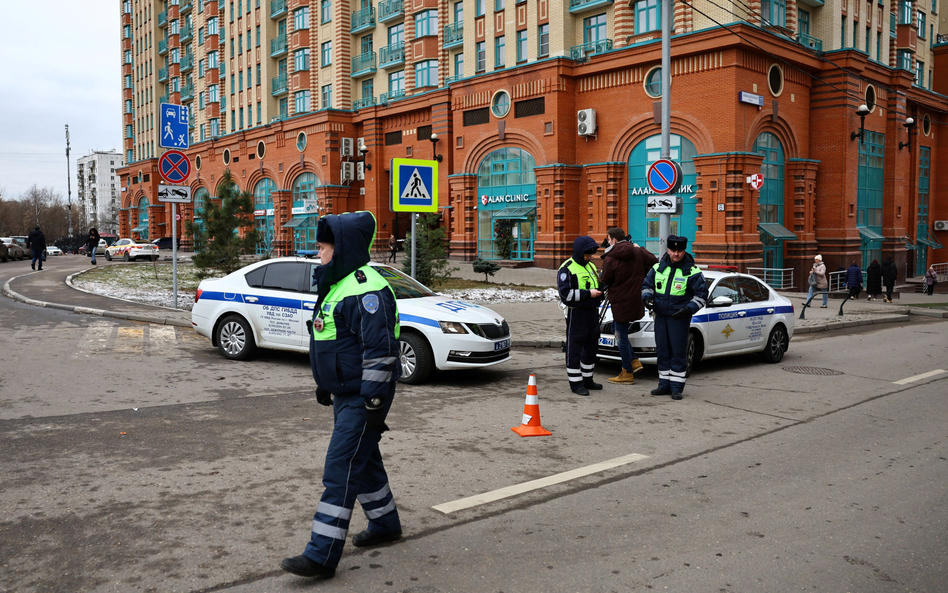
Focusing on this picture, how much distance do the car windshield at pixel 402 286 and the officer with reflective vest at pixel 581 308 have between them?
7.35 feet

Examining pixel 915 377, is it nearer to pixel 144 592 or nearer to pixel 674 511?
pixel 674 511

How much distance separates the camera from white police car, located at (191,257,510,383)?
9.33 metres

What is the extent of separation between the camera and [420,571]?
3939 millimetres

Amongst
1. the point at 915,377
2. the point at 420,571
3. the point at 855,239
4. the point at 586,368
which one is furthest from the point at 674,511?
the point at 855,239

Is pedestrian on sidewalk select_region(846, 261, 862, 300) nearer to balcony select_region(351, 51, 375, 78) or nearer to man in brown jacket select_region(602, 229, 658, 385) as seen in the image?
man in brown jacket select_region(602, 229, 658, 385)

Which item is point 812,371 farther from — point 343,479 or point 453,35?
point 453,35

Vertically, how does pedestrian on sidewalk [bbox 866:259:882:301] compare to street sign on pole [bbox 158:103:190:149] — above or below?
below

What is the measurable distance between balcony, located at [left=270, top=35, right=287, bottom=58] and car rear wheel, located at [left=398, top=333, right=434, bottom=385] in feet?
Answer: 159

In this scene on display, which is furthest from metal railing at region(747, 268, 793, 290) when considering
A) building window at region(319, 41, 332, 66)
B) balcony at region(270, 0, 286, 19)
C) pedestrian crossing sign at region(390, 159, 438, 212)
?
balcony at region(270, 0, 286, 19)

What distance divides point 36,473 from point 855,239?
109 ft

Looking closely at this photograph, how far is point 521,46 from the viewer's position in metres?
35.1

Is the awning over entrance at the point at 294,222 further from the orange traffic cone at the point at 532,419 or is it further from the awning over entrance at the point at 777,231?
the orange traffic cone at the point at 532,419

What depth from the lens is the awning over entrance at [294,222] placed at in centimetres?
5169

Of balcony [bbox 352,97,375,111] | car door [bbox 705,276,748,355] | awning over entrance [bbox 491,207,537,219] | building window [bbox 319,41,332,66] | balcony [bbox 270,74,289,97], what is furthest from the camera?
balcony [bbox 270,74,289,97]
